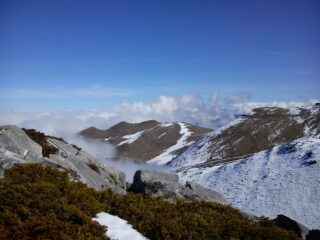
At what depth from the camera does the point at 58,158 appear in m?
21.0

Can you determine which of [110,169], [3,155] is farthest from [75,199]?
[110,169]

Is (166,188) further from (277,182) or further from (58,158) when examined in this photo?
(277,182)

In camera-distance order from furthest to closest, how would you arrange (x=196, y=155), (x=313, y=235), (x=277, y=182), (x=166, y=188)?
(x=196, y=155) < (x=277, y=182) < (x=166, y=188) < (x=313, y=235)

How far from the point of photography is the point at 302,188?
4734 cm

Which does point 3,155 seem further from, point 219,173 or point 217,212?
point 219,173

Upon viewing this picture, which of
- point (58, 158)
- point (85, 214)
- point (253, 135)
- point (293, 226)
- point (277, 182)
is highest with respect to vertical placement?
point (253, 135)

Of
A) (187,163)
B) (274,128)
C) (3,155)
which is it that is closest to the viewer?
(3,155)

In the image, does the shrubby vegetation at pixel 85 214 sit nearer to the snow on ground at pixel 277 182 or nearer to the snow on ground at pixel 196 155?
the snow on ground at pixel 277 182

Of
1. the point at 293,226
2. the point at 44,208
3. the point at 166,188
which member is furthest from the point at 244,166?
the point at 44,208

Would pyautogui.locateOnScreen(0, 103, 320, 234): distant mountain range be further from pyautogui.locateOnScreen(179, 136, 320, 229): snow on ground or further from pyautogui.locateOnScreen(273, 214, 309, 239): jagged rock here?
pyautogui.locateOnScreen(273, 214, 309, 239): jagged rock

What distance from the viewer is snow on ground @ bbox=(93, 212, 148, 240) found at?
478 inches

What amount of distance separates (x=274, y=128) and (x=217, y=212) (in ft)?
447

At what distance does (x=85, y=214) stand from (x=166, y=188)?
947cm

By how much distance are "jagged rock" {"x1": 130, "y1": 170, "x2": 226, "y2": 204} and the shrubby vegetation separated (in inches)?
180
